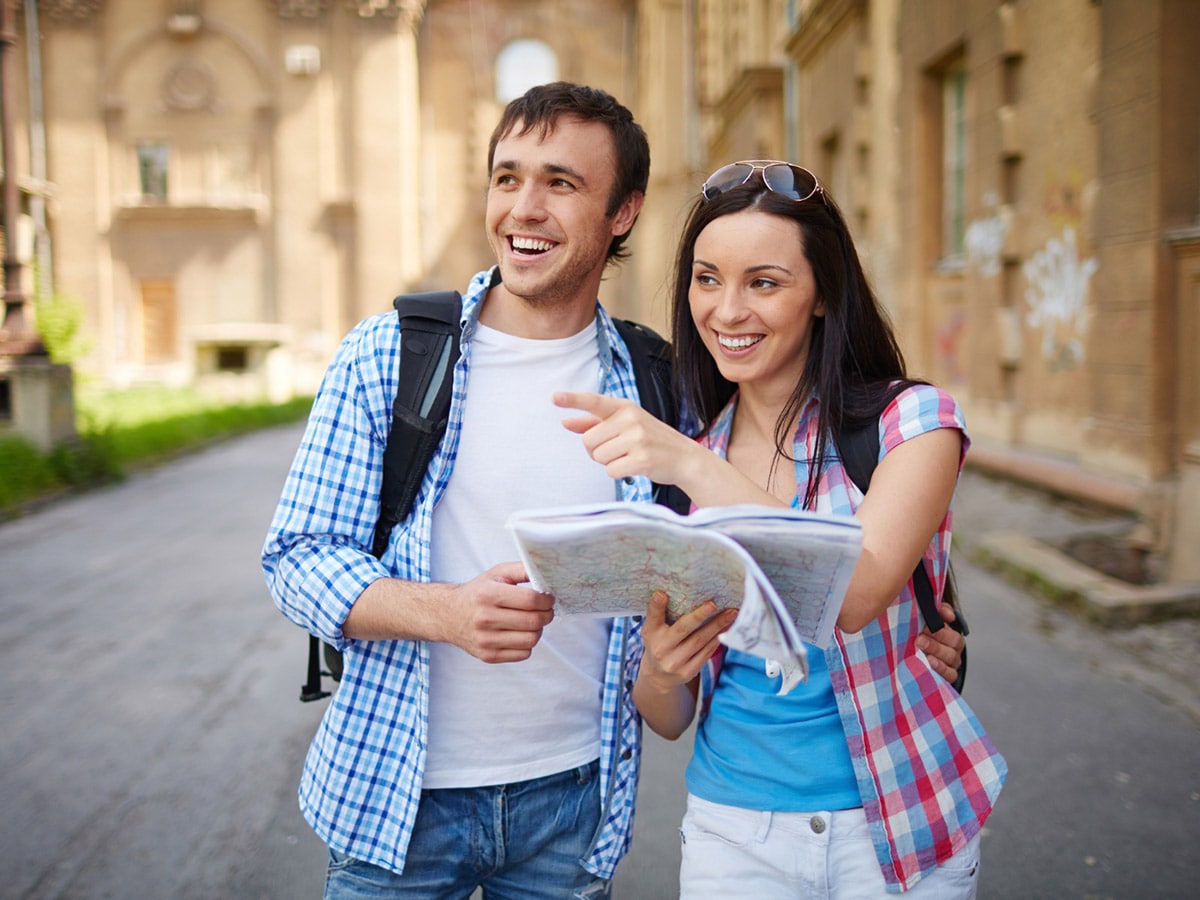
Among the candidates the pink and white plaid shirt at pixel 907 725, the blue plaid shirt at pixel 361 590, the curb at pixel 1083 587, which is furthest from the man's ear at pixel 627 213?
the curb at pixel 1083 587

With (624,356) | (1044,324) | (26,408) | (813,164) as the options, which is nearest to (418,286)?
(813,164)

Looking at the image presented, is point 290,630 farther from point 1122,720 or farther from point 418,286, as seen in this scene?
point 418,286

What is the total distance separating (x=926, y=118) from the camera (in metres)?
12.1

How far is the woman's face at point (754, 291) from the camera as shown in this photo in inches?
78.9

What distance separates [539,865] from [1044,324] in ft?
28.1

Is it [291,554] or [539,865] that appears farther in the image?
[539,865]

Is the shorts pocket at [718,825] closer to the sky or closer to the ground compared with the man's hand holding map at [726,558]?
closer to the ground

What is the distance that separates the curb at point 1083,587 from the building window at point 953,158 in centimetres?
526

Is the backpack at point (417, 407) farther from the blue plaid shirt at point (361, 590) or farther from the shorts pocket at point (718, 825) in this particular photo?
the shorts pocket at point (718, 825)

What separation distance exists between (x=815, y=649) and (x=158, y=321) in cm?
3348

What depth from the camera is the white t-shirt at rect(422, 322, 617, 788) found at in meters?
2.17

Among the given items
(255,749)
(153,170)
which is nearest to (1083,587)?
(255,749)

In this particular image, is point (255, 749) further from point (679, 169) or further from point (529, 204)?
point (679, 169)

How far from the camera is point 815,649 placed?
195 cm
